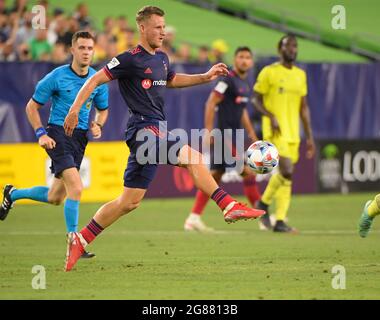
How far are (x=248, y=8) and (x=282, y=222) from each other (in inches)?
557

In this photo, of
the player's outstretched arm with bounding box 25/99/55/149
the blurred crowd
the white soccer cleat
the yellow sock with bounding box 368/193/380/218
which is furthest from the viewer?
the blurred crowd

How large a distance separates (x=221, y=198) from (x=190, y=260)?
1788mm

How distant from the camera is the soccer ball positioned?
1106 centimetres

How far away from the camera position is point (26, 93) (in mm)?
18766

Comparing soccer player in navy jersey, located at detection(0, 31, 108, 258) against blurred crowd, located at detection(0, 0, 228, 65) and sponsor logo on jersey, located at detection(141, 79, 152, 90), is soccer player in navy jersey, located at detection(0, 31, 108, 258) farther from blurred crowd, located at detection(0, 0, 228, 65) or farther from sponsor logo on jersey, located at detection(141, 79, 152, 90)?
blurred crowd, located at detection(0, 0, 228, 65)

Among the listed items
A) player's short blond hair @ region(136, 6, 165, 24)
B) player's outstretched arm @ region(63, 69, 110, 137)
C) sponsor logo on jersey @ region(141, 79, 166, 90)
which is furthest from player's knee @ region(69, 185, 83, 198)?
player's short blond hair @ region(136, 6, 165, 24)

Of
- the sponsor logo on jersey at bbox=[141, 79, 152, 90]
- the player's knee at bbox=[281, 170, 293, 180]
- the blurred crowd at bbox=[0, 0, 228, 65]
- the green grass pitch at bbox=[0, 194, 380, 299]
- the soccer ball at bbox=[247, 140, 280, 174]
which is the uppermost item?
the blurred crowd at bbox=[0, 0, 228, 65]

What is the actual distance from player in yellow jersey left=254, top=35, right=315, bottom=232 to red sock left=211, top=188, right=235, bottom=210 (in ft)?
16.0

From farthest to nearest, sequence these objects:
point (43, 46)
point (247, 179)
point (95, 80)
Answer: point (43, 46) < point (247, 179) < point (95, 80)

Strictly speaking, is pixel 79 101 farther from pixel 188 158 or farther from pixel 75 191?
pixel 75 191

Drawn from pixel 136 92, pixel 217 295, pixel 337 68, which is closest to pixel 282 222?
pixel 136 92
